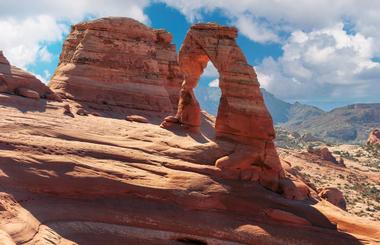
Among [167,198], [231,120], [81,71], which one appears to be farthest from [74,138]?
[81,71]

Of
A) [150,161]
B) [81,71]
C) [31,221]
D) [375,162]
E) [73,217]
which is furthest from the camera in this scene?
[375,162]

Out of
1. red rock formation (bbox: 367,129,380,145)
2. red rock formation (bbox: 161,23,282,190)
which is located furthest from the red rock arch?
red rock formation (bbox: 367,129,380,145)

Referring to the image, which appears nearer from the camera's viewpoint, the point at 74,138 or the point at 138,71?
the point at 74,138

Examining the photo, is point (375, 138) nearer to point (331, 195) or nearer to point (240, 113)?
point (331, 195)

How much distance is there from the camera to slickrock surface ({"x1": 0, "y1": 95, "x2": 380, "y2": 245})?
687 inches

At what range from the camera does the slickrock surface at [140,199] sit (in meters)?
17.5

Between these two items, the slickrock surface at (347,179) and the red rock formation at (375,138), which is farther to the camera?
the red rock formation at (375,138)

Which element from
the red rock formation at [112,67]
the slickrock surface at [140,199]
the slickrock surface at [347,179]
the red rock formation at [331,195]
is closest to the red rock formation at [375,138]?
→ the slickrock surface at [347,179]

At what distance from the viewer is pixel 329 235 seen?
18406 mm

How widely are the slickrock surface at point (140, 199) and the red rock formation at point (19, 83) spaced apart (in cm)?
437

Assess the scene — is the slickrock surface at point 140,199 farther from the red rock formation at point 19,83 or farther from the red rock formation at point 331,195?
the red rock formation at point 331,195

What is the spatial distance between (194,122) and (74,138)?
20.3 feet

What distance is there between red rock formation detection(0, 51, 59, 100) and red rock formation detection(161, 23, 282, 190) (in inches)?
357

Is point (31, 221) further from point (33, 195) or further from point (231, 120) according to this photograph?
point (231, 120)
